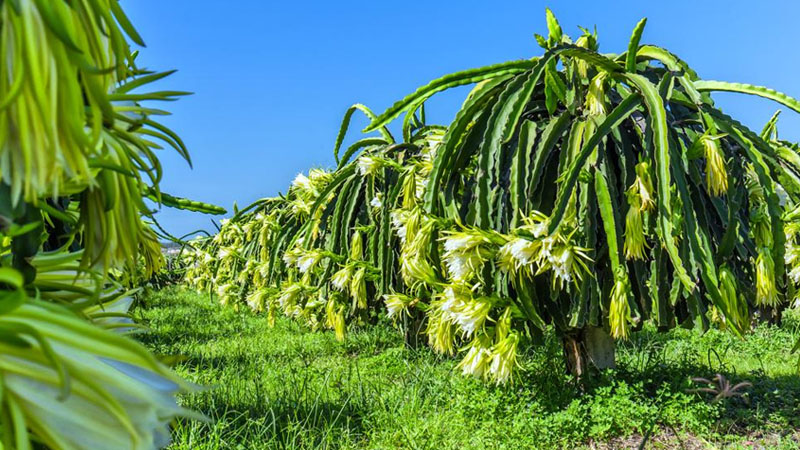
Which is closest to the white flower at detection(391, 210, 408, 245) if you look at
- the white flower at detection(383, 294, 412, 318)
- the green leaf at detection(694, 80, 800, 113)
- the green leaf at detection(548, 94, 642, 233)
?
the white flower at detection(383, 294, 412, 318)

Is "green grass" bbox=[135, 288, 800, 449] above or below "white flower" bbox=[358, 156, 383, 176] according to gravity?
below

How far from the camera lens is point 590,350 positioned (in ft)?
8.10

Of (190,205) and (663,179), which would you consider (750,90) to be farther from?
(190,205)

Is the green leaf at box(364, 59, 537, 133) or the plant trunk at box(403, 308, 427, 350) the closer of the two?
the green leaf at box(364, 59, 537, 133)

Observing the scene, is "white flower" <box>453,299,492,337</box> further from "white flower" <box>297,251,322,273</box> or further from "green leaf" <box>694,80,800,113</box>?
"white flower" <box>297,251,322,273</box>

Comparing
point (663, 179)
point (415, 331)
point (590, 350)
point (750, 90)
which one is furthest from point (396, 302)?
point (750, 90)

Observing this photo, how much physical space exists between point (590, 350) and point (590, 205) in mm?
702

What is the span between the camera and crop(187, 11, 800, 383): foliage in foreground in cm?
189

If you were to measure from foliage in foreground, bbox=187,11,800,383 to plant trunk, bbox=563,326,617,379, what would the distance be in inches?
0.8

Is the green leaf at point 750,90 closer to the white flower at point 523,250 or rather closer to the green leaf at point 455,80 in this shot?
the green leaf at point 455,80

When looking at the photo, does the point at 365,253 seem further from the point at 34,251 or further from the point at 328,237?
the point at 34,251

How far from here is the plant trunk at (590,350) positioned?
2.46 m

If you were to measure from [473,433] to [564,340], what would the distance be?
57 cm

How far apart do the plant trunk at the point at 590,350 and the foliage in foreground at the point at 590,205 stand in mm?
20
